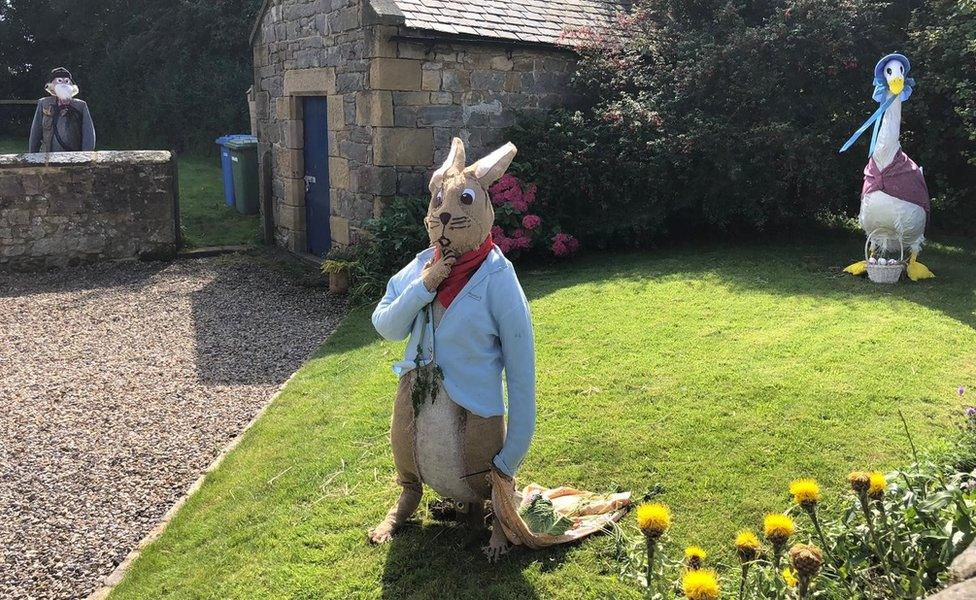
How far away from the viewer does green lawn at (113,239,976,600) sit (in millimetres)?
3586

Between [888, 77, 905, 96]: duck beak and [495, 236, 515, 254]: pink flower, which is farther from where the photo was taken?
[495, 236, 515, 254]: pink flower

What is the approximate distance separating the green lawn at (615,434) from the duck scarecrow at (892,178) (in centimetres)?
53

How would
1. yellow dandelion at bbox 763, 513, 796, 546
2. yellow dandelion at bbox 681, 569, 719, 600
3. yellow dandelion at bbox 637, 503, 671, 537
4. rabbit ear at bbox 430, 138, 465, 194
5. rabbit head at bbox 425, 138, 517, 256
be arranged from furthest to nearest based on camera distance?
1. rabbit ear at bbox 430, 138, 465, 194
2. rabbit head at bbox 425, 138, 517, 256
3. yellow dandelion at bbox 637, 503, 671, 537
4. yellow dandelion at bbox 763, 513, 796, 546
5. yellow dandelion at bbox 681, 569, 719, 600

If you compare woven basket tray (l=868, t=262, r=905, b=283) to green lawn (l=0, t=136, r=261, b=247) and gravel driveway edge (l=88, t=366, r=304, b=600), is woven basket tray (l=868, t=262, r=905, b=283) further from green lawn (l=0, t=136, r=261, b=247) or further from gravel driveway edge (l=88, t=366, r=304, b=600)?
green lawn (l=0, t=136, r=261, b=247)

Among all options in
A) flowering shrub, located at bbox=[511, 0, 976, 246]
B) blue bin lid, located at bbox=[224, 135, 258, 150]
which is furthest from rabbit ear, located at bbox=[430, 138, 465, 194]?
blue bin lid, located at bbox=[224, 135, 258, 150]

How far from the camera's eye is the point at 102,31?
24.1m

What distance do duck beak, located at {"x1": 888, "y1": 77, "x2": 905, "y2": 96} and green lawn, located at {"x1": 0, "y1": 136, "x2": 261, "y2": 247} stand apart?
919cm

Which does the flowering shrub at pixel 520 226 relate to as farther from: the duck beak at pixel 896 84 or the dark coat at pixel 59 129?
the dark coat at pixel 59 129

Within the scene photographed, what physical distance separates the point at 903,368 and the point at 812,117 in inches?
203

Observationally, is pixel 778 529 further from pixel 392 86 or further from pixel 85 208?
pixel 85 208

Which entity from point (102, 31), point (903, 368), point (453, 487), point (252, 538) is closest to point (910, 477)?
point (453, 487)

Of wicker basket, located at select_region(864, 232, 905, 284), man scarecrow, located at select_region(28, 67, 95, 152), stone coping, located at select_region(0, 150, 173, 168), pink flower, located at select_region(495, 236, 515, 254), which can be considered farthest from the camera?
man scarecrow, located at select_region(28, 67, 95, 152)

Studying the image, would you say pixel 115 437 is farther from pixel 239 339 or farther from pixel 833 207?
pixel 833 207

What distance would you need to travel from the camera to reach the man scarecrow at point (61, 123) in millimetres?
11320
